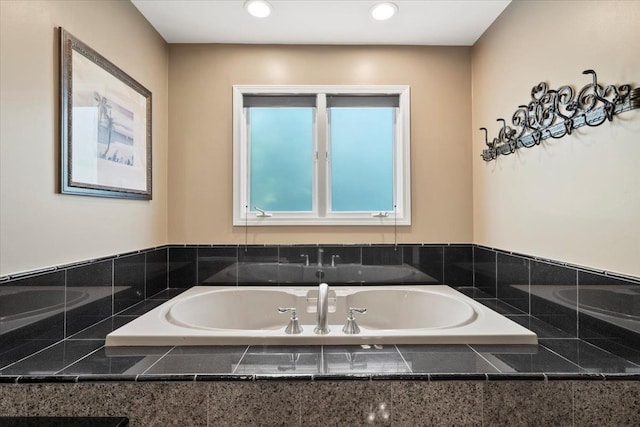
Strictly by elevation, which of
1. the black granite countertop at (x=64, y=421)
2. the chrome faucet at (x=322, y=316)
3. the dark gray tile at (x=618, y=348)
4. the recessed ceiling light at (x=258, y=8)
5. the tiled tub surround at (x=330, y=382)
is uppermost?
the recessed ceiling light at (x=258, y=8)

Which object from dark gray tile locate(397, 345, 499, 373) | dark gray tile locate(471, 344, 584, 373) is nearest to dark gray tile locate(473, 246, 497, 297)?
dark gray tile locate(471, 344, 584, 373)

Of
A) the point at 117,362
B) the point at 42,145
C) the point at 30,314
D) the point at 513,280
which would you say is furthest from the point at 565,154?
the point at 30,314

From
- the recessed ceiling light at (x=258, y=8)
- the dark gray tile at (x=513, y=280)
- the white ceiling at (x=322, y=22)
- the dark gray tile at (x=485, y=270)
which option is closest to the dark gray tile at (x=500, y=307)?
the dark gray tile at (x=513, y=280)

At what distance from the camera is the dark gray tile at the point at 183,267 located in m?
2.39

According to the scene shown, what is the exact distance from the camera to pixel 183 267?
7.84ft

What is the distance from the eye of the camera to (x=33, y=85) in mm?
1308

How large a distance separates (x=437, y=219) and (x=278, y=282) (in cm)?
125

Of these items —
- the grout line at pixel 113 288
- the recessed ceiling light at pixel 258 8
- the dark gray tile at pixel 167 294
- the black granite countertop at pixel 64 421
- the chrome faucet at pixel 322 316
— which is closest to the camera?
the black granite countertop at pixel 64 421

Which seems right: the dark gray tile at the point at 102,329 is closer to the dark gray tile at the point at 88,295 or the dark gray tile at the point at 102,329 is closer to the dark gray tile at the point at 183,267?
the dark gray tile at the point at 88,295

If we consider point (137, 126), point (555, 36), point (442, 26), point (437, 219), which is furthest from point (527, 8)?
point (137, 126)

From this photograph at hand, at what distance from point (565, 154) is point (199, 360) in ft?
5.94

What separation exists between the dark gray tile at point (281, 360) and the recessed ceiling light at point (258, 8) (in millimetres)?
1870

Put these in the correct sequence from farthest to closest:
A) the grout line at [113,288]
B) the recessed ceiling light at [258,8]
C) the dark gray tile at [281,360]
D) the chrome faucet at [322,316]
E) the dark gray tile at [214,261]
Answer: the dark gray tile at [214,261] → the recessed ceiling light at [258,8] → the grout line at [113,288] → the chrome faucet at [322,316] → the dark gray tile at [281,360]

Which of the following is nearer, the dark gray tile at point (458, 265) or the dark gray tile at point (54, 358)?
Answer: the dark gray tile at point (54, 358)
